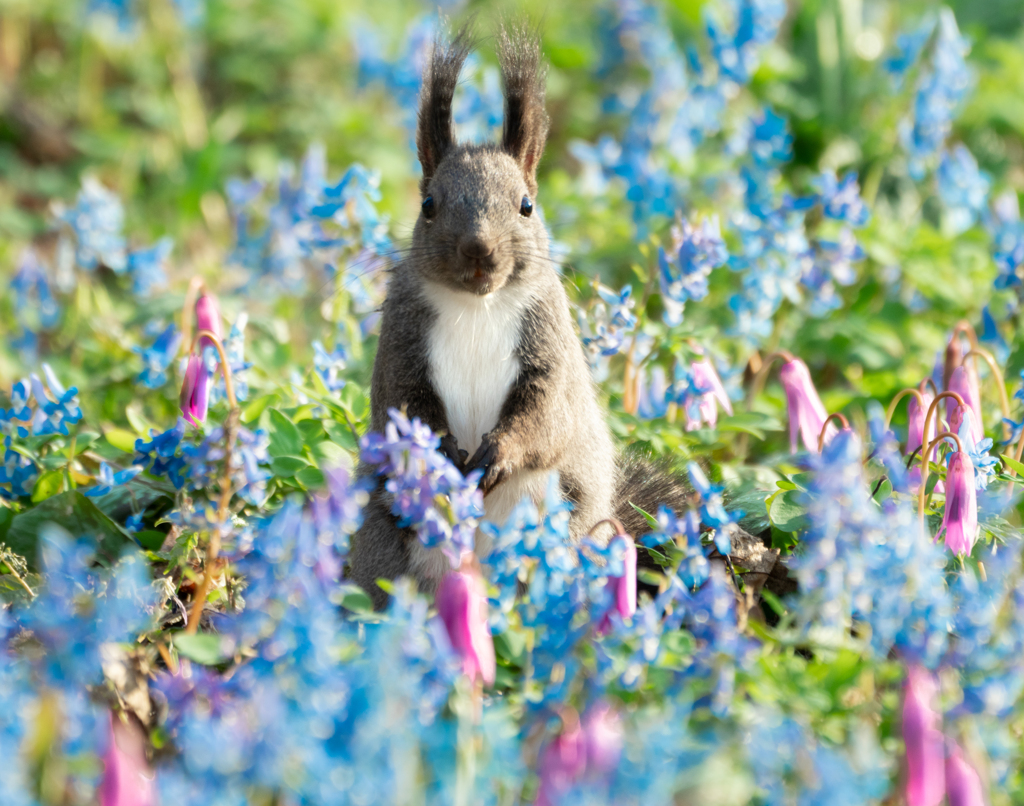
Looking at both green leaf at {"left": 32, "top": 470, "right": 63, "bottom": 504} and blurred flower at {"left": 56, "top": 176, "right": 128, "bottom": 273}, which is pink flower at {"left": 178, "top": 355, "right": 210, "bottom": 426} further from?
blurred flower at {"left": 56, "top": 176, "right": 128, "bottom": 273}

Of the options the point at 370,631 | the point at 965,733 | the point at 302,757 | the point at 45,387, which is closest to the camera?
the point at 302,757

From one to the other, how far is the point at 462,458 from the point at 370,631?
890mm

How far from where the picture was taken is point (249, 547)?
83.4 inches

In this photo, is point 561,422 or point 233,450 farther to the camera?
point 561,422

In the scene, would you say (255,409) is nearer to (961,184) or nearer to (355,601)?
(355,601)

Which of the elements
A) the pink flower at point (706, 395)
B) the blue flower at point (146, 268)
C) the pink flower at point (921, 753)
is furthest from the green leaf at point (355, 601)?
the blue flower at point (146, 268)

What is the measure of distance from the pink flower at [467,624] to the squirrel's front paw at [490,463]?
0.77 m

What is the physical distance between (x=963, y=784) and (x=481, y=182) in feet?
5.95

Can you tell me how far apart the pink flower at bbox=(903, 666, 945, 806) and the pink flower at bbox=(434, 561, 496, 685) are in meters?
0.66

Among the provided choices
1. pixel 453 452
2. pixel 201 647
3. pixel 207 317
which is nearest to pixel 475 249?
pixel 453 452

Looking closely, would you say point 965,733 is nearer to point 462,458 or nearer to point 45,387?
point 462,458

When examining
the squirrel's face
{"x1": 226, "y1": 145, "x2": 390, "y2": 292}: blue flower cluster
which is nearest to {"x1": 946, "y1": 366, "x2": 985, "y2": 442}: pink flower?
the squirrel's face

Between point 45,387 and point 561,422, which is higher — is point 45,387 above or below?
below

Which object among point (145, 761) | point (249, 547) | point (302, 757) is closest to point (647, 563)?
point (249, 547)
